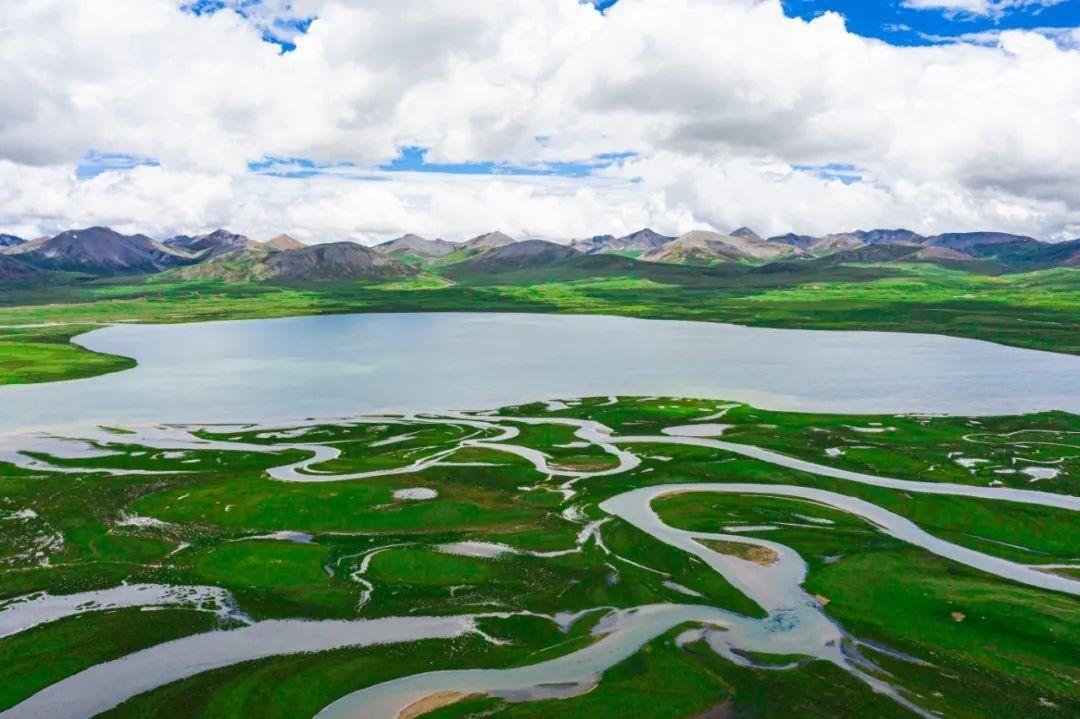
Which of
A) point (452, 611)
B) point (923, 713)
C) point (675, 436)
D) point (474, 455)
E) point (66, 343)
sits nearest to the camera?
point (923, 713)

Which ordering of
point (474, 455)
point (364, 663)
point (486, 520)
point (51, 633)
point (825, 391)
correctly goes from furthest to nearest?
point (825, 391)
point (474, 455)
point (486, 520)
point (51, 633)
point (364, 663)

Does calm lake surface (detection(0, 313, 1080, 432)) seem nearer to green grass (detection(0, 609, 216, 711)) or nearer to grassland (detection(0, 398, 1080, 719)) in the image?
grassland (detection(0, 398, 1080, 719))

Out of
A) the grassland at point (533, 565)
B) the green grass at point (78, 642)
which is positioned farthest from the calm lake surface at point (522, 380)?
the green grass at point (78, 642)

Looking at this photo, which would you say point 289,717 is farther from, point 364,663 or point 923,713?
point 923,713

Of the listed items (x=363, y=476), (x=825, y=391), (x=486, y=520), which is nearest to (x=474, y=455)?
(x=363, y=476)

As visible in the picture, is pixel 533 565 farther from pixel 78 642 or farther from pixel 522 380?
pixel 522 380

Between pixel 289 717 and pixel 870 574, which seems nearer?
pixel 289 717

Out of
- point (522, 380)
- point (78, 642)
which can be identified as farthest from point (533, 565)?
point (522, 380)
